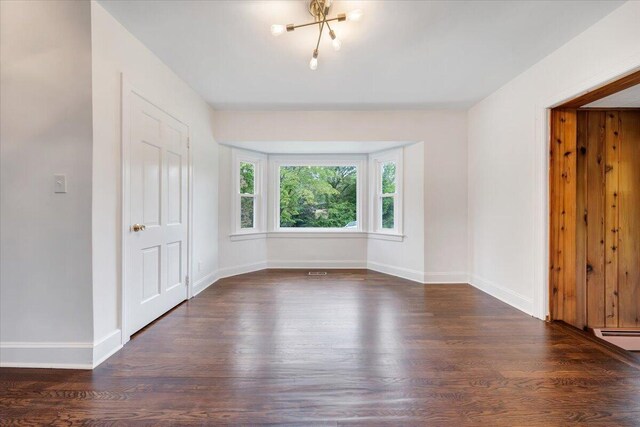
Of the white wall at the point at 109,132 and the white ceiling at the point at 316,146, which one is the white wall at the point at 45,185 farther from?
the white ceiling at the point at 316,146

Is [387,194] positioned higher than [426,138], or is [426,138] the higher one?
[426,138]

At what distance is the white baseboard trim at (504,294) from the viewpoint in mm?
3035

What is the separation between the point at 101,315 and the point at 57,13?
2.06 m

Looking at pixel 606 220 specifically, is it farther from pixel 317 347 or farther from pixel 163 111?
pixel 163 111

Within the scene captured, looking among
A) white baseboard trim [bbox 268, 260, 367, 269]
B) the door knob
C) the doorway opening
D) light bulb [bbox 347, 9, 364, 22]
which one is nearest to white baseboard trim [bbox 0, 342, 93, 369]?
the door knob

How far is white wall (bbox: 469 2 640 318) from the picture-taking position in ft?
7.27

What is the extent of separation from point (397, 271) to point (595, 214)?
2449mm

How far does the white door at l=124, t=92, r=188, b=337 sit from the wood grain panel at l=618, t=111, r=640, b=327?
14.9 feet

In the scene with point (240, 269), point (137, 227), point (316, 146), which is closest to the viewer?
point (137, 227)

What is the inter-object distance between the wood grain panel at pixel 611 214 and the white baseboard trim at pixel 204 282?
14.6 feet

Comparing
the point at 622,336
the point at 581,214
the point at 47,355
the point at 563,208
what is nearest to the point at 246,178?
the point at 47,355

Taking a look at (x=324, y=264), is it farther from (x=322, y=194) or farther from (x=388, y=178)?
(x=388, y=178)

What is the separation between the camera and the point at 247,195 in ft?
16.1

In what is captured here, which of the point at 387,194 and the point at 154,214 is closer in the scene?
the point at 154,214
